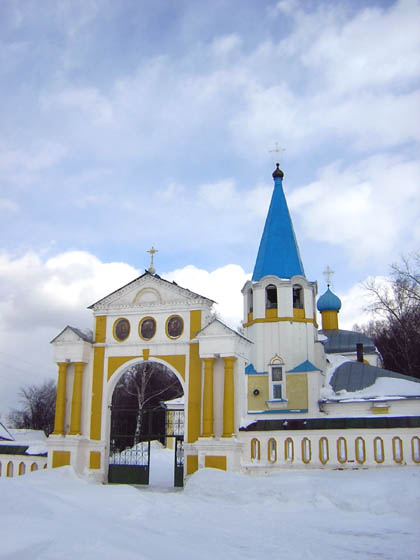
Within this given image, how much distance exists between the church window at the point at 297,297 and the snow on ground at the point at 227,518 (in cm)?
1237

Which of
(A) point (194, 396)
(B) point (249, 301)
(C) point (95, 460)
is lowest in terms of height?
(C) point (95, 460)

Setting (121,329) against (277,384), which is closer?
(121,329)

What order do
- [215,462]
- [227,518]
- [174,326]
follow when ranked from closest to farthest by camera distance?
[227,518] < [215,462] < [174,326]

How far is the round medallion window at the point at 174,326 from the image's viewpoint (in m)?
14.6

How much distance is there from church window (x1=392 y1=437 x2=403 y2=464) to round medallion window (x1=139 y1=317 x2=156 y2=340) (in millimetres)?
6487

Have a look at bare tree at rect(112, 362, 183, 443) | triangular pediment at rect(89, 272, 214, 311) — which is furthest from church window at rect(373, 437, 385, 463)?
Answer: bare tree at rect(112, 362, 183, 443)

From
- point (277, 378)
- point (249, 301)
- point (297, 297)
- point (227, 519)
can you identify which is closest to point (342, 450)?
point (227, 519)

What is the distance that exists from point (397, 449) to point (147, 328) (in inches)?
268

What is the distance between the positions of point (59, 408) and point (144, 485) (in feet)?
9.98

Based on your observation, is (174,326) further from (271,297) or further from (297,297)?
(297,297)

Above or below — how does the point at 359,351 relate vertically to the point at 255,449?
above

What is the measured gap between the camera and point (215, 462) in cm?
1305

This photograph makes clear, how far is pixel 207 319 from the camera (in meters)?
14.6

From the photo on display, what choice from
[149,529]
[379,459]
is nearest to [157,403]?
[379,459]
